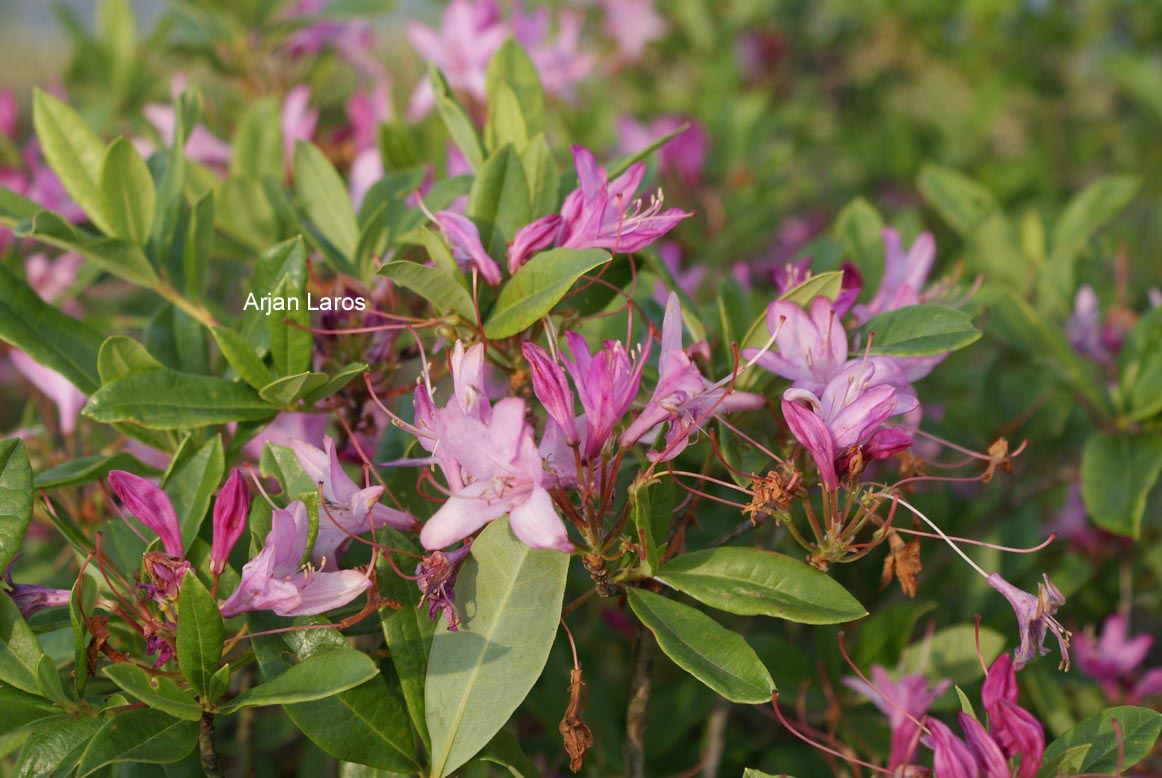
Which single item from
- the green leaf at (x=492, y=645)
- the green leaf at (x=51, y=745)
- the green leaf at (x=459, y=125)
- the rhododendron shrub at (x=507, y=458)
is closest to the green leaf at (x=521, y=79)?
the rhododendron shrub at (x=507, y=458)

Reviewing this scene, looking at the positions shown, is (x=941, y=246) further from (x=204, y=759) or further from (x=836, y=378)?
(x=204, y=759)

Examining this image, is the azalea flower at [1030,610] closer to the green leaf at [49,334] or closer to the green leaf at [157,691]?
the green leaf at [157,691]

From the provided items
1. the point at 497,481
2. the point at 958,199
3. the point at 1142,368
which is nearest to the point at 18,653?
the point at 497,481

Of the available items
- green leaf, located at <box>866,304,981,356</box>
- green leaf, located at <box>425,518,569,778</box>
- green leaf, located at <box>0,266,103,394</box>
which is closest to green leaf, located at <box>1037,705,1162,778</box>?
green leaf, located at <box>866,304,981,356</box>

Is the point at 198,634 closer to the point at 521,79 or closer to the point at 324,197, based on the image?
the point at 324,197

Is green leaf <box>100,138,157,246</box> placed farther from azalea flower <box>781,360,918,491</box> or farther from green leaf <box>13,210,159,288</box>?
azalea flower <box>781,360,918,491</box>
